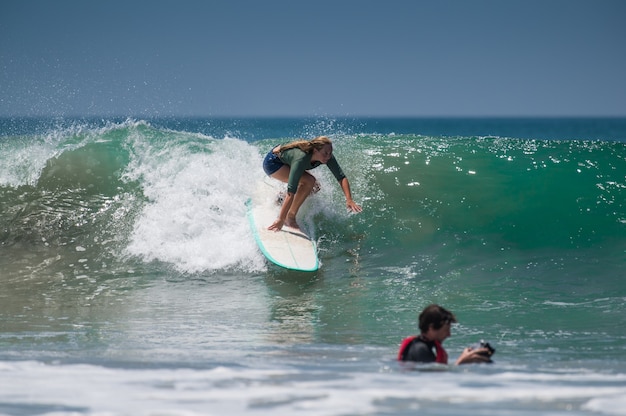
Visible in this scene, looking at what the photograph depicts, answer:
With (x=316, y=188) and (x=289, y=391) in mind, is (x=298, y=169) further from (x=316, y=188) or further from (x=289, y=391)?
(x=289, y=391)

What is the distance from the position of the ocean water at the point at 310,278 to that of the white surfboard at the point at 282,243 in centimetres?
13

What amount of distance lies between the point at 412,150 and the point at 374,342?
629 cm

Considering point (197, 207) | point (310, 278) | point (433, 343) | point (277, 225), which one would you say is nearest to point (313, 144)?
point (277, 225)

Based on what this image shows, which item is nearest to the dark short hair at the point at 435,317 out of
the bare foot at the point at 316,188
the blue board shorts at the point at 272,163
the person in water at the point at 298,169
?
the person in water at the point at 298,169

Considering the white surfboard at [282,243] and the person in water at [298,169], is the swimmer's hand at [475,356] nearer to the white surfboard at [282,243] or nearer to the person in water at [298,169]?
the white surfboard at [282,243]

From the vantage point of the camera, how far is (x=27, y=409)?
3.50 meters

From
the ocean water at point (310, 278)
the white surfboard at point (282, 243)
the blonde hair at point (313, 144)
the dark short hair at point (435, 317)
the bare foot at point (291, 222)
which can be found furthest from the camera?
the bare foot at point (291, 222)

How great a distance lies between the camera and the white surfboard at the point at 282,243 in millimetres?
7746

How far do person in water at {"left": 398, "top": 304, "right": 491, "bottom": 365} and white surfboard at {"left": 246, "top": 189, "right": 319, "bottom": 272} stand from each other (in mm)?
3438

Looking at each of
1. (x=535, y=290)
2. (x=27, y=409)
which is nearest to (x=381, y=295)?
(x=535, y=290)

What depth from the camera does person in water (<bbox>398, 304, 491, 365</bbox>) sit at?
4.13m

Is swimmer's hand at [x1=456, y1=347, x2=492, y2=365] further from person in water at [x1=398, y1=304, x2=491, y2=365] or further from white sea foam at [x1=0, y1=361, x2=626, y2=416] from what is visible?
white sea foam at [x1=0, y1=361, x2=626, y2=416]

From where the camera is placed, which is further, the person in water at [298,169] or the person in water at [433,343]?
the person in water at [298,169]

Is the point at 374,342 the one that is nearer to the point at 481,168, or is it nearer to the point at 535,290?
the point at 535,290
